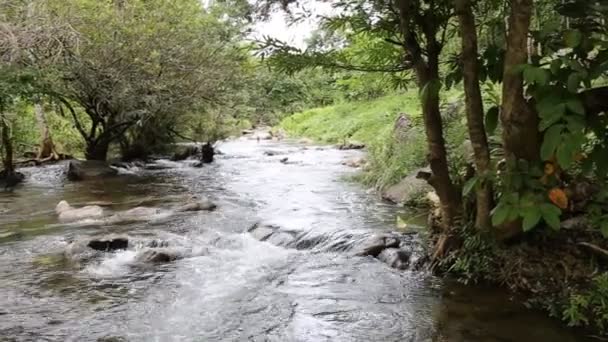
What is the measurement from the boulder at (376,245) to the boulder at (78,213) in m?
4.47

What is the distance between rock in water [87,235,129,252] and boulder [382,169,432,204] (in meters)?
4.37

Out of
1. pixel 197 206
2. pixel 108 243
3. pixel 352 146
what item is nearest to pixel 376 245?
pixel 108 243

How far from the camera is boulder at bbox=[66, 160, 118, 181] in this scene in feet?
43.9

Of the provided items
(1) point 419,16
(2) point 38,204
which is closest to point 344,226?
(1) point 419,16

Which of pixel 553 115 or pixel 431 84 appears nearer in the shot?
pixel 553 115

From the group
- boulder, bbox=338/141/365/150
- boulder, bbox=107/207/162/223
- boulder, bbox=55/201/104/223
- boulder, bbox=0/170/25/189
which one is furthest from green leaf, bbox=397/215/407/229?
boulder, bbox=338/141/365/150

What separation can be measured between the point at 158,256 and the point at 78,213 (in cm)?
312

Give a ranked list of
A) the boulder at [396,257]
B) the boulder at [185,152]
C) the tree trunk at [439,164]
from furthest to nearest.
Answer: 1. the boulder at [185,152]
2. the boulder at [396,257]
3. the tree trunk at [439,164]

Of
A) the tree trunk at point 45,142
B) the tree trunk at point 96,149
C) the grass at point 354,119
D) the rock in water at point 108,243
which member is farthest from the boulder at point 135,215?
the grass at point 354,119

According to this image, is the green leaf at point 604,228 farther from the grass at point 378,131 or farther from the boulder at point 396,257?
the grass at point 378,131

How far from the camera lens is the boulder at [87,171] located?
13.4 m

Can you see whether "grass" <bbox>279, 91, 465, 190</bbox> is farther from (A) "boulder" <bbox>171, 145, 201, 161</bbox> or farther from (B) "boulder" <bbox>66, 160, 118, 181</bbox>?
(B) "boulder" <bbox>66, 160, 118, 181</bbox>

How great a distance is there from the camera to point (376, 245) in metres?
6.43

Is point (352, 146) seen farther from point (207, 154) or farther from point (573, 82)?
point (573, 82)
